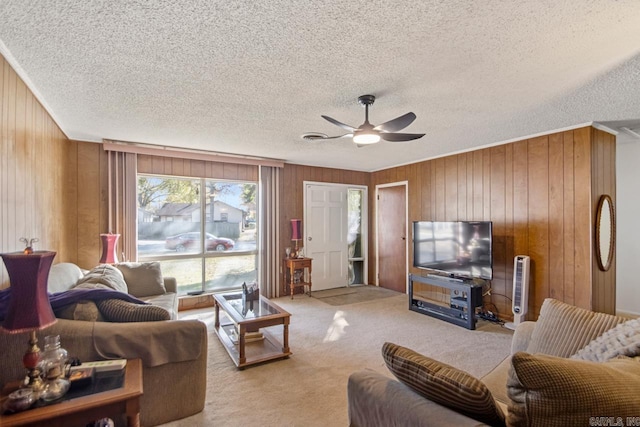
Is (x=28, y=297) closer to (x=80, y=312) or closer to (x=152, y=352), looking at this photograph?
(x=80, y=312)

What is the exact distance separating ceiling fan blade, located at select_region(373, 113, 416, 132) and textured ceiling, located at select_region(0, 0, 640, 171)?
0.28m

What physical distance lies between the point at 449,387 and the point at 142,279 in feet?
11.8

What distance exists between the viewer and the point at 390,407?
44.5 inches

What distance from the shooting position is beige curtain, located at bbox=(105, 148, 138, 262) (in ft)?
13.2

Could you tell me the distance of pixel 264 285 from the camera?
513cm

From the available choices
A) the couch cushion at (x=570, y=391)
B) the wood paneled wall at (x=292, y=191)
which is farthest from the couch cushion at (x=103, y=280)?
the couch cushion at (x=570, y=391)

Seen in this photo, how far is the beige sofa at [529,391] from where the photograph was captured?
32.3 inches

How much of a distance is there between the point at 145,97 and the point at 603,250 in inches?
197

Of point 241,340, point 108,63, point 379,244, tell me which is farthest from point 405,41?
point 379,244

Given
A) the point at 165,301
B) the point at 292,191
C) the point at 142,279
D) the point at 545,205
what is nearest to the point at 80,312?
→ the point at 165,301

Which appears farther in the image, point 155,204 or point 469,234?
point 155,204

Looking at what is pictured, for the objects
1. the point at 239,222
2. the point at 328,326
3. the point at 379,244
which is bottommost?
the point at 328,326

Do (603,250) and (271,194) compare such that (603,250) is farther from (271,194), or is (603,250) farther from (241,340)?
(271,194)

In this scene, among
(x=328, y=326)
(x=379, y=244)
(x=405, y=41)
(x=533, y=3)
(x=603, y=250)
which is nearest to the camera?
(x=533, y=3)
